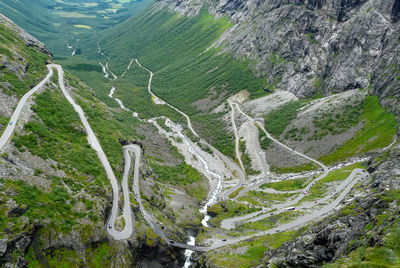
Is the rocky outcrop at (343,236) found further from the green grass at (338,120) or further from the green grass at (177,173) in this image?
the green grass at (338,120)

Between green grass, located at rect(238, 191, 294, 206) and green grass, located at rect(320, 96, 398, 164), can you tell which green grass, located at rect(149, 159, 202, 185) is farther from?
green grass, located at rect(320, 96, 398, 164)

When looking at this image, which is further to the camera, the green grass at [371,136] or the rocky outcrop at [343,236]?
the green grass at [371,136]

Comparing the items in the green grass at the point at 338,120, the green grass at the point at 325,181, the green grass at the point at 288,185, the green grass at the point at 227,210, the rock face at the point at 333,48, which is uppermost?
the rock face at the point at 333,48

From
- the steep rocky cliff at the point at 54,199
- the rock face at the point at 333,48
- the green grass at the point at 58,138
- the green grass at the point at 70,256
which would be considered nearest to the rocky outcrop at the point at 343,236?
the steep rocky cliff at the point at 54,199

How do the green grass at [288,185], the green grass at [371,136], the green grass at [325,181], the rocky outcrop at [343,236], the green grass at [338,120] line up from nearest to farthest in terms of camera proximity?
1. the rocky outcrop at [343,236]
2. the green grass at [325,181]
3. the green grass at [288,185]
4. the green grass at [371,136]
5. the green grass at [338,120]

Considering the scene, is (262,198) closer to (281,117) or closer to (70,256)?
(281,117)

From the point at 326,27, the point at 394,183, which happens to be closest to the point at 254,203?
the point at 394,183
